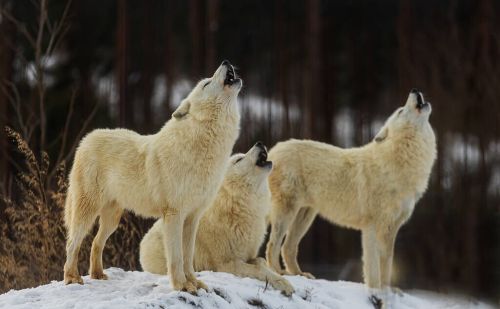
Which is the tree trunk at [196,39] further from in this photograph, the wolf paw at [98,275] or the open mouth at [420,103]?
the wolf paw at [98,275]

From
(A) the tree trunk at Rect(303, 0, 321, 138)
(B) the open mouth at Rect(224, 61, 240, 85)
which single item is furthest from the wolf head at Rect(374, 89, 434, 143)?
(A) the tree trunk at Rect(303, 0, 321, 138)

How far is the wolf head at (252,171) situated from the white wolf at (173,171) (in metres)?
1.11

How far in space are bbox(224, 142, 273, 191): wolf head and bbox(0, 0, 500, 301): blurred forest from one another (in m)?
3.33

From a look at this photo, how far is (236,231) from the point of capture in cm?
668

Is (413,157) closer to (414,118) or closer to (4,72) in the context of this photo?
(414,118)

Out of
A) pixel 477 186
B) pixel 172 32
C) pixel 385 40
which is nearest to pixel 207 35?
pixel 172 32

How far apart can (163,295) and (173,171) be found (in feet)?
3.26

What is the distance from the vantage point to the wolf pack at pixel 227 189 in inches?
222

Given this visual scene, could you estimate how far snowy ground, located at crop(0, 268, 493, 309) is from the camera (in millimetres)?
5391

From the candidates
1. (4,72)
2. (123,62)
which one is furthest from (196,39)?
(4,72)

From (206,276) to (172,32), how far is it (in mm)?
8877

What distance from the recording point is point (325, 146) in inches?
320

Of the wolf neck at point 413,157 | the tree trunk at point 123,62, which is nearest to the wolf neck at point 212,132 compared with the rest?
the wolf neck at point 413,157

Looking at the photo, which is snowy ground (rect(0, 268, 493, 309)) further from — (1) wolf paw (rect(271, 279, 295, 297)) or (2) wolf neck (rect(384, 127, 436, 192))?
(2) wolf neck (rect(384, 127, 436, 192))
